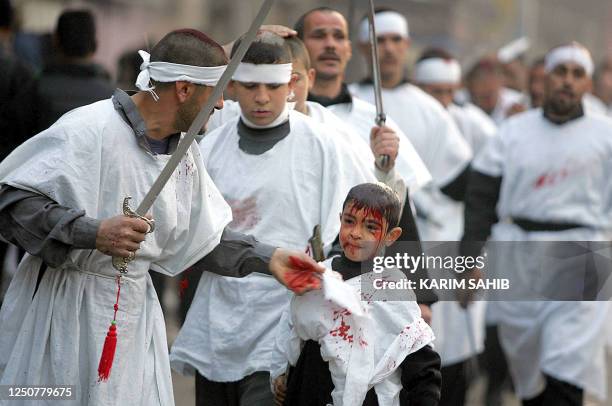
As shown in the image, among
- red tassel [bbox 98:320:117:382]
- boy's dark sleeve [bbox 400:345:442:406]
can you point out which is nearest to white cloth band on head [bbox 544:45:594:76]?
boy's dark sleeve [bbox 400:345:442:406]

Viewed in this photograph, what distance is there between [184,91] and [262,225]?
1.15 metres

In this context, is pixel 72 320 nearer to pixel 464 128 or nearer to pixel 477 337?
pixel 477 337

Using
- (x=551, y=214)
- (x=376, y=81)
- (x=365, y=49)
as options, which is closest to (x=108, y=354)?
(x=376, y=81)

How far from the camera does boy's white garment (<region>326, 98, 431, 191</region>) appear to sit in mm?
6934

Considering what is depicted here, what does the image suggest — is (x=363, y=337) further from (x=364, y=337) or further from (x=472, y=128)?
(x=472, y=128)

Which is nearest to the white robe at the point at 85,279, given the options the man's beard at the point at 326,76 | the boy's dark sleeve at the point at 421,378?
the boy's dark sleeve at the point at 421,378

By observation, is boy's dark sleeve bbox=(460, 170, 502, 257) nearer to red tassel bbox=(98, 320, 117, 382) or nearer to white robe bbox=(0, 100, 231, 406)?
white robe bbox=(0, 100, 231, 406)

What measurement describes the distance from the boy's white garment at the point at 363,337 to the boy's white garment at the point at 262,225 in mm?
808

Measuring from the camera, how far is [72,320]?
5031 millimetres

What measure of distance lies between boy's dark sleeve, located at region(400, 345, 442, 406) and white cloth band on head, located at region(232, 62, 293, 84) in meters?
1.51

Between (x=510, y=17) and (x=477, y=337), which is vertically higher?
(x=510, y=17)

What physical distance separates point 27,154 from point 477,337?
591 centimetres


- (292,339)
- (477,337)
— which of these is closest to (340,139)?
(292,339)

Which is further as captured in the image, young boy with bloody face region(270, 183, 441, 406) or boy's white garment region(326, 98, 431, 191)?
boy's white garment region(326, 98, 431, 191)
